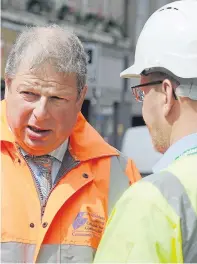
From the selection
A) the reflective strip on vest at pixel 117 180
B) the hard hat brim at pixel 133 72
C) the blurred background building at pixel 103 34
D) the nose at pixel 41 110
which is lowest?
the reflective strip on vest at pixel 117 180

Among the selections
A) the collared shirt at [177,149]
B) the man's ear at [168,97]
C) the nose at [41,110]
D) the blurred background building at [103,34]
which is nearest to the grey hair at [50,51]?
the nose at [41,110]

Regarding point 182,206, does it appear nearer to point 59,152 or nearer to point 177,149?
point 177,149

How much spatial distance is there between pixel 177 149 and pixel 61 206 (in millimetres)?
978

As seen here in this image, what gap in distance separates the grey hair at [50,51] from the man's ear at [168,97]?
0.85 m

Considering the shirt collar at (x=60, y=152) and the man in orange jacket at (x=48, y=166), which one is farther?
the shirt collar at (x=60, y=152)

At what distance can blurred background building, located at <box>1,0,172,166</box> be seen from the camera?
13148 mm

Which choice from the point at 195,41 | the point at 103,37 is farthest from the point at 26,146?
the point at 103,37

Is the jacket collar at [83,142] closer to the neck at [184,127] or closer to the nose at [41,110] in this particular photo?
the nose at [41,110]

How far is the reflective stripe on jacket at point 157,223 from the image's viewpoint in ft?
4.93

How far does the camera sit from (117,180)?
2797 millimetres

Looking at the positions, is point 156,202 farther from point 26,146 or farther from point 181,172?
point 26,146

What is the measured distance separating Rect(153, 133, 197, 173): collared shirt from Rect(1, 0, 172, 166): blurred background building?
10407 millimetres

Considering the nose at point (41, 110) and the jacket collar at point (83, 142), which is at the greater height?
the nose at point (41, 110)

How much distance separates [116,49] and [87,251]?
44.2ft
